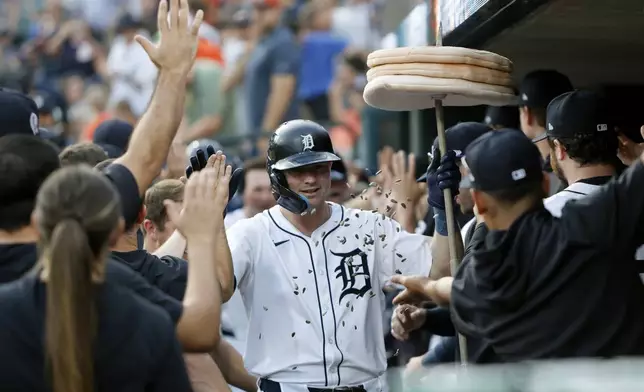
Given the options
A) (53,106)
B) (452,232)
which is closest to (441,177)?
(452,232)

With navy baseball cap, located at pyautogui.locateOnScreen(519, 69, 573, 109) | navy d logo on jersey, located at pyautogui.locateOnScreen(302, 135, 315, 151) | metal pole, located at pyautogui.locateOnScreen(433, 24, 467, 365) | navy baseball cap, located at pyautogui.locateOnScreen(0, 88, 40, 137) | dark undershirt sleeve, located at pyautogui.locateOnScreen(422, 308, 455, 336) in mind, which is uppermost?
navy baseball cap, located at pyautogui.locateOnScreen(519, 69, 573, 109)

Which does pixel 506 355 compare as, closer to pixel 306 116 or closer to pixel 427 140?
pixel 427 140

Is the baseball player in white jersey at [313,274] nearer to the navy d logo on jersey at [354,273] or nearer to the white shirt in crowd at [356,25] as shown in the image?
the navy d logo on jersey at [354,273]

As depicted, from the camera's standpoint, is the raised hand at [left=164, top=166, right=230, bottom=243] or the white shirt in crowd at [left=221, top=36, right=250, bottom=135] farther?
the white shirt in crowd at [left=221, top=36, right=250, bottom=135]

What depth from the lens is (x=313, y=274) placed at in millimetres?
5320

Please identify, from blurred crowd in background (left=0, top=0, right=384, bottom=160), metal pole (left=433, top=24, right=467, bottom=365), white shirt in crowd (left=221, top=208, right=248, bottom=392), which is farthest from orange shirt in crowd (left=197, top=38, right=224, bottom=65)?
metal pole (left=433, top=24, right=467, bottom=365)

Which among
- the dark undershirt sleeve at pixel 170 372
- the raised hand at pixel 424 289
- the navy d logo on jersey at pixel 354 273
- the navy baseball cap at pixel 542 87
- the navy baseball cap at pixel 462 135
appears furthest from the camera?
the navy baseball cap at pixel 542 87

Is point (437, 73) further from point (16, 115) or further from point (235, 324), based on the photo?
point (235, 324)

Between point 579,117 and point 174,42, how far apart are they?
64.7 inches

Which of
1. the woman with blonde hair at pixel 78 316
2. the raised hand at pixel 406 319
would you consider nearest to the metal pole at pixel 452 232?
the raised hand at pixel 406 319

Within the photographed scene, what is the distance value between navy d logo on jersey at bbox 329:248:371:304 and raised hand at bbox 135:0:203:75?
50.9 inches

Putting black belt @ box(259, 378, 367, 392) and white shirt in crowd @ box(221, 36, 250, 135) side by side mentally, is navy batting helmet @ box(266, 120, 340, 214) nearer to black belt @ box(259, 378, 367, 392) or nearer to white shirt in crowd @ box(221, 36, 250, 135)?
black belt @ box(259, 378, 367, 392)

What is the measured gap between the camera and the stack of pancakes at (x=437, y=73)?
5074 millimetres

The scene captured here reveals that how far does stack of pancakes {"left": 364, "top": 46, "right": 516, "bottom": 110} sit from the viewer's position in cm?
507
